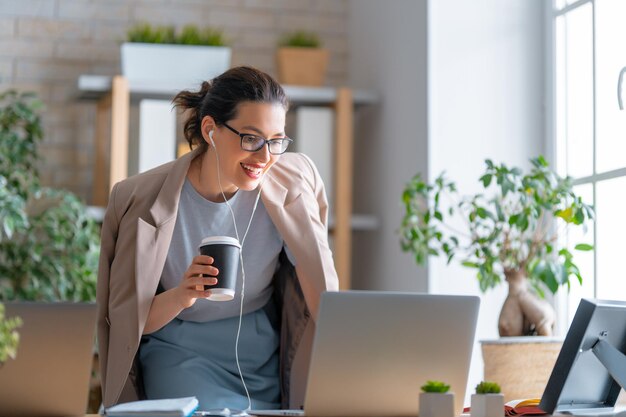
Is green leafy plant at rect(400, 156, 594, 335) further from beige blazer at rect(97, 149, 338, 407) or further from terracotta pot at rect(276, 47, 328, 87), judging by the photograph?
terracotta pot at rect(276, 47, 328, 87)

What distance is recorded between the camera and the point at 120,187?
8.18 ft

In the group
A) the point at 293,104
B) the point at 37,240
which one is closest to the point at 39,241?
the point at 37,240

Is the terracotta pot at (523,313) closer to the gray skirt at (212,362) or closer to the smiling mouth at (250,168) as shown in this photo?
the gray skirt at (212,362)

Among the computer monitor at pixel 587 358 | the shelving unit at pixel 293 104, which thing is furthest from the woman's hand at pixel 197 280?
the shelving unit at pixel 293 104

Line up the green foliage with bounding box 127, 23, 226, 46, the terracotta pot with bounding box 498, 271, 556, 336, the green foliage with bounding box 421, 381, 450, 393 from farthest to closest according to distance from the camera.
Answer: the green foliage with bounding box 127, 23, 226, 46 → the terracotta pot with bounding box 498, 271, 556, 336 → the green foliage with bounding box 421, 381, 450, 393

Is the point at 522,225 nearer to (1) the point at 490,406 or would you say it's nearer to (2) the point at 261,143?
(2) the point at 261,143

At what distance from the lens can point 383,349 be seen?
1802 mm

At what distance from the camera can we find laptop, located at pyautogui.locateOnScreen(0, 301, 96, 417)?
1.67 m

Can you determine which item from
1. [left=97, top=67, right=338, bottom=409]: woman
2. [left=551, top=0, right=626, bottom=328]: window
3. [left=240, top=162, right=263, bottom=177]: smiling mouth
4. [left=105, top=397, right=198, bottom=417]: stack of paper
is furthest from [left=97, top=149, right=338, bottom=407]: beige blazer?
[left=551, top=0, right=626, bottom=328]: window

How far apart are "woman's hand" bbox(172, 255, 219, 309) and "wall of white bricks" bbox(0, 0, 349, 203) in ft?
6.96

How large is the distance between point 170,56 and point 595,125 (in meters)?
1.72

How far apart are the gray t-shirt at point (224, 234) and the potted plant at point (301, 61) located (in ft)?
5.48

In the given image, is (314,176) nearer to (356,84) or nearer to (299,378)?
(299,378)

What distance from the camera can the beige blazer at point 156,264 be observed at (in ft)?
7.72
